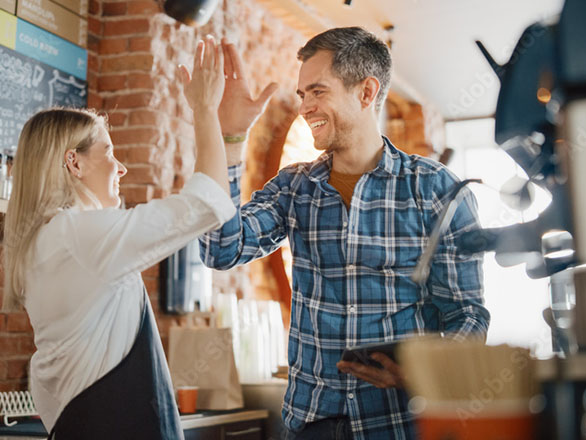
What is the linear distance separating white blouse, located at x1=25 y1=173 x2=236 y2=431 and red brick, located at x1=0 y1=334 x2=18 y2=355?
3.78 ft

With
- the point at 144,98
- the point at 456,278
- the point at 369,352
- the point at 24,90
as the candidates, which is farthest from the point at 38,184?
the point at 144,98

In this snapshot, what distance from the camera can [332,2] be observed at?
4027 millimetres

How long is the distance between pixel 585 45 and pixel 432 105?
567 centimetres

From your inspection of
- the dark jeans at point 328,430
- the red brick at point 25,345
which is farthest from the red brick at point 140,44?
the dark jeans at point 328,430

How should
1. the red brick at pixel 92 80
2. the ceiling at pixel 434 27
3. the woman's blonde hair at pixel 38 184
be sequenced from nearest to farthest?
the woman's blonde hair at pixel 38 184 → the red brick at pixel 92 80 → the ceiling at pixel 434 27

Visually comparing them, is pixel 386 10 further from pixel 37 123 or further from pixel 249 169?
pixel 37 123

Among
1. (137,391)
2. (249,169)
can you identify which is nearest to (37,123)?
(137,391)

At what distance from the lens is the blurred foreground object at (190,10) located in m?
2.68

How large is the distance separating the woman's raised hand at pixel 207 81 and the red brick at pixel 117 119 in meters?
1.55

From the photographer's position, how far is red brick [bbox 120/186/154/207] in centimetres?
273

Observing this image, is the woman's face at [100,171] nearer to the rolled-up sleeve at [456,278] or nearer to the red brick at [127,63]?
the rolled-up sleeve at [456,278]

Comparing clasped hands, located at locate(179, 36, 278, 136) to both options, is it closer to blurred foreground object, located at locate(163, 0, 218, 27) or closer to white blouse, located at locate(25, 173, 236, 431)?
white blouse, located at locate(25, 173, 236, 431)

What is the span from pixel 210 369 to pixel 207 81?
1.54 m

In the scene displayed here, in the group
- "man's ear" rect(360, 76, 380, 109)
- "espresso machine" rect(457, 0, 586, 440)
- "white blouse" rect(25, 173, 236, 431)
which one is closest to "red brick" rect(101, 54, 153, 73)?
"man's ear" rect(360, 76, 380, 109)
